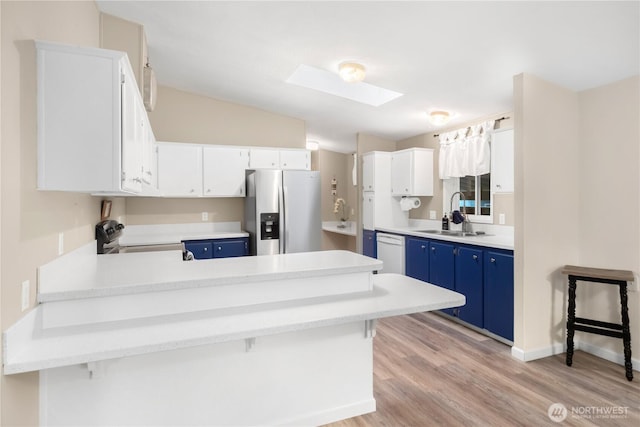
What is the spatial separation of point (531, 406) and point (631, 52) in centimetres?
248

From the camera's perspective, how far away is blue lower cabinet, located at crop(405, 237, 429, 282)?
4211 mm

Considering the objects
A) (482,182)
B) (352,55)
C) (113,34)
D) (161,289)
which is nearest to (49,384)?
(161,289)

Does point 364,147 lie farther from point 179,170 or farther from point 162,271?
point 162,271

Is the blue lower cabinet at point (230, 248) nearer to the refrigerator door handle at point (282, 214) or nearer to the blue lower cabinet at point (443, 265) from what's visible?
the refrigerator door handle at point (282, 214)

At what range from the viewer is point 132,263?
7.32ft

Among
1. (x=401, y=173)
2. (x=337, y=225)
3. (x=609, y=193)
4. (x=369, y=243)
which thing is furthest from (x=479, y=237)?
(x=337, y=225)

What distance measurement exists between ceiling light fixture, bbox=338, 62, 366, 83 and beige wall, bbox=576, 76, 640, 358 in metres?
1.94

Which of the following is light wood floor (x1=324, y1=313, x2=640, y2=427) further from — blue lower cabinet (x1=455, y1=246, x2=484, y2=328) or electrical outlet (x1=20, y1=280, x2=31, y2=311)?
electrical outlet (x1=20, y1=280, x2=31, y2=311)

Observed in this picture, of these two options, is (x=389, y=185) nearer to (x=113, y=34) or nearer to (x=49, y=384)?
(x=113, y=34)

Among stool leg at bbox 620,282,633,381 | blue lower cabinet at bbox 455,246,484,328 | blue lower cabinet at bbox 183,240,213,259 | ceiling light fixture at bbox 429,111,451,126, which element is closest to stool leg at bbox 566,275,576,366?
stool leg at bbox 620,282,633,381

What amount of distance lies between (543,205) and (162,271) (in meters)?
2.96

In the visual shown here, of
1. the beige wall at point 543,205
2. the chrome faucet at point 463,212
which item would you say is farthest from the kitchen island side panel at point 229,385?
the chrome faucet at point 463,212

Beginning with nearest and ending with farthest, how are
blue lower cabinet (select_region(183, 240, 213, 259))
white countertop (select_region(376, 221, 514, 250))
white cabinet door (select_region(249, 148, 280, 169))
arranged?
white countertop (select_region(376, 221, 514, 250))
blue lower cabinet (select_region(183, 240, 213, 259))
white cabinet door (select_region(249, 148, 280, 169))

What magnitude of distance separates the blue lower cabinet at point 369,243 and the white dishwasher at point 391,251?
11 cm
